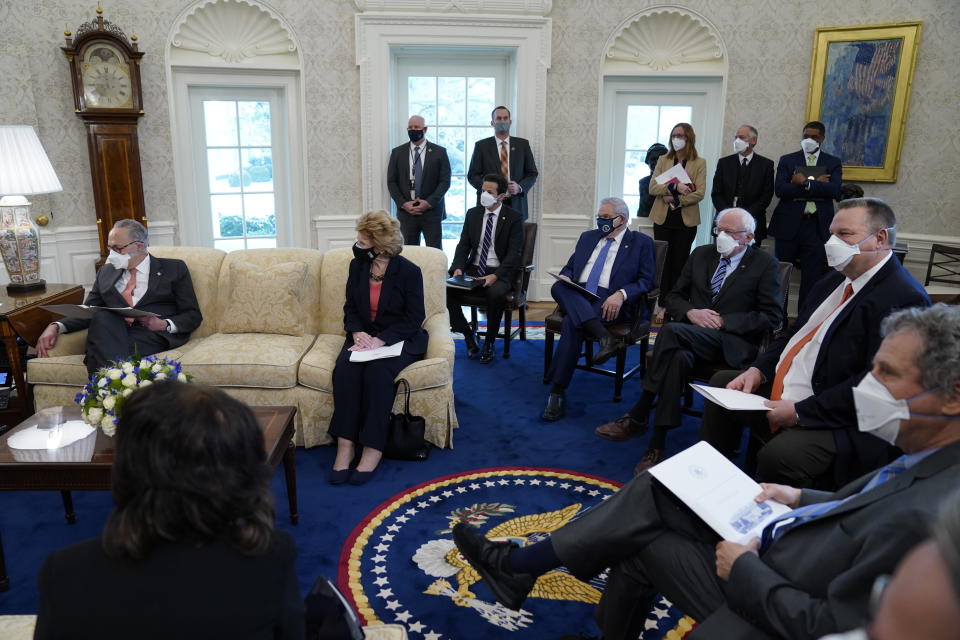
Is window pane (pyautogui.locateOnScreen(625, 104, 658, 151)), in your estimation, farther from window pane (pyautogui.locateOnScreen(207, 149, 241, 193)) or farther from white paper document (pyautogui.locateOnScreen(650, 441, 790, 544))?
white paper document (pyautogui.locateOnScreen(650, 441, 790, 544))

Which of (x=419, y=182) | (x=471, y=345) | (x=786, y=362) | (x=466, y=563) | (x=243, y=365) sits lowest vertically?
(x=466, y=563)

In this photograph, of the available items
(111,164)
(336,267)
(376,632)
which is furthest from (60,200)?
(376,632)

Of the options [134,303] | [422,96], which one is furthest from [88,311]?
[422,96]

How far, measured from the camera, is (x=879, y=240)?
2.66 m

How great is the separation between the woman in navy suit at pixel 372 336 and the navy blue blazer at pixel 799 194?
3.65 meters

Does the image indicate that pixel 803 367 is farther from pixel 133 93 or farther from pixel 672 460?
pixel 133 93

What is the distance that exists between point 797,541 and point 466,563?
1.32 metres

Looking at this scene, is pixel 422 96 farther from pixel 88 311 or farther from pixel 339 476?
pixel 339 476

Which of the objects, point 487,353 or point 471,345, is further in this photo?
point 471,345

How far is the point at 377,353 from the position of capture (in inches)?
135

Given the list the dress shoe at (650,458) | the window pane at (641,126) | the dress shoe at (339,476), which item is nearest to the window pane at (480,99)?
the window pane at (641,126)

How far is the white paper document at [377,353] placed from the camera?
339 centimetres

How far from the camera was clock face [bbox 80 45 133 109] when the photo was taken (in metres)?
5.61

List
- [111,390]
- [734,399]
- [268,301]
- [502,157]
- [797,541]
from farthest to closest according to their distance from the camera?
1. [502,157]
2. [268,301]
3. [734,399]
4. [111,390]
5. [797,541]
